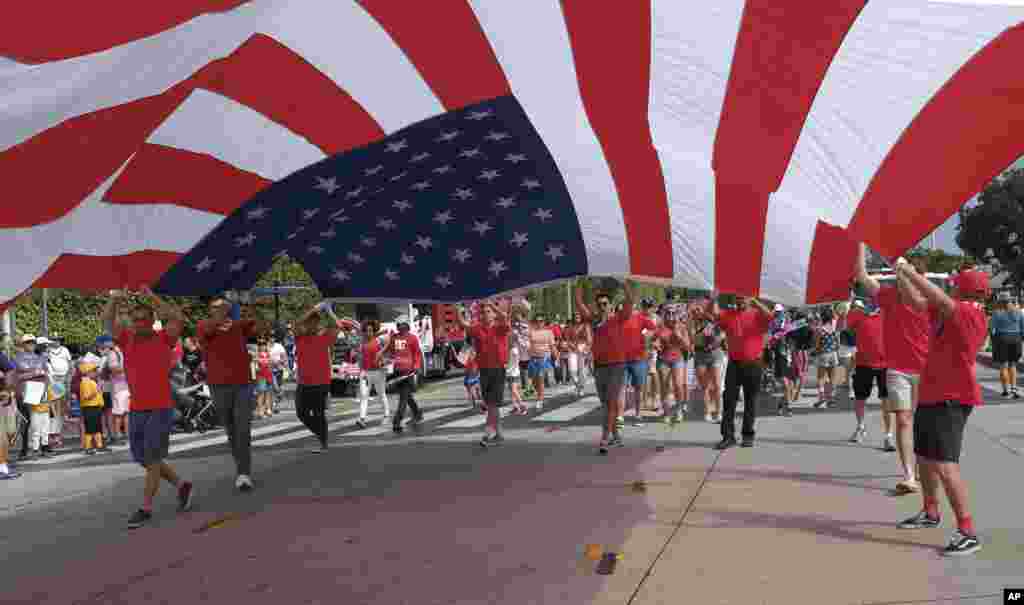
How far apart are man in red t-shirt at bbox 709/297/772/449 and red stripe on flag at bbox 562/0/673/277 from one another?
1.82 meters

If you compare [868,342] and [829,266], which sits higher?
[829,266]

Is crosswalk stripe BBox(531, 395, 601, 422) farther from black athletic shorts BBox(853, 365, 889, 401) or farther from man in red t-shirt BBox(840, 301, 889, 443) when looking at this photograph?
man in red t-shirt BBox(840, 301, 889, 443)

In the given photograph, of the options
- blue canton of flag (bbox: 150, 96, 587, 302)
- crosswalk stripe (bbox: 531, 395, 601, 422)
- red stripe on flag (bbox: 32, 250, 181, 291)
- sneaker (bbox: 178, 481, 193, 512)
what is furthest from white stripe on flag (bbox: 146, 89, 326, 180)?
crosswalk stripe (bbox: 531, 395, 601, 422)

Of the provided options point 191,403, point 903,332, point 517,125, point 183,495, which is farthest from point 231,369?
point 191,403

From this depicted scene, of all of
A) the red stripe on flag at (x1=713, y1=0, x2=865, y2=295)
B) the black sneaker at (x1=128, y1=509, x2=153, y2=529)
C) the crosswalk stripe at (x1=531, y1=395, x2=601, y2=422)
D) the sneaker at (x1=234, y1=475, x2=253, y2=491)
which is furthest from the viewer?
the crosswalk stripe at (x1=531, y1=395, x2=601, y2=422)

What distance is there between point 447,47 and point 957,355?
164 inches

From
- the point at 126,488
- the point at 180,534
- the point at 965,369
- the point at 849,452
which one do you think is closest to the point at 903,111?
the point at 965,369

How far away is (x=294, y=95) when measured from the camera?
8008mm

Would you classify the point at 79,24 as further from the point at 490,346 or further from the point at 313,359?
the point at 490,346

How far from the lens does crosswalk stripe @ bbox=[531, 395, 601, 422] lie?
16.8m

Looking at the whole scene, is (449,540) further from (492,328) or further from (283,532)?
Result: (492,328)

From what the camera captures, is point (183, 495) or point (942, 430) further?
point (183, 495)

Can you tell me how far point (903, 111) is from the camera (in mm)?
7234

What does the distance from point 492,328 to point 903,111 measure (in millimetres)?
6951
